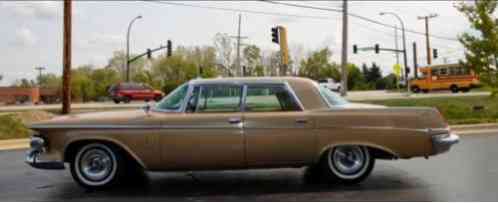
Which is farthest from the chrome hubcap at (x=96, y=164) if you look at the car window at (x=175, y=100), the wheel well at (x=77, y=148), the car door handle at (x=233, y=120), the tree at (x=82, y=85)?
the tree at (x=82, y=85)

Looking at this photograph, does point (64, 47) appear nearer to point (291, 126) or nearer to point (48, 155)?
point (48, 155)

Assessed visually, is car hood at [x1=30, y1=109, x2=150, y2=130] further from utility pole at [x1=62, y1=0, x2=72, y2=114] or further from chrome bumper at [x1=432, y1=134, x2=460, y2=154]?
utility pole at [x1=62, y1=0, x2=72, y2=114]

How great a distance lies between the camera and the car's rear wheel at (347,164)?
22.5 ft

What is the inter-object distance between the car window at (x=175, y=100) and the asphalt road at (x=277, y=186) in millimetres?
1077

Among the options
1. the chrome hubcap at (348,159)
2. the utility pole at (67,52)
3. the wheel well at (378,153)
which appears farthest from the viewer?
the utility pole at (67,52)

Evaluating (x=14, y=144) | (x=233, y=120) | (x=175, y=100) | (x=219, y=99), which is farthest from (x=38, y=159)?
(x=14, y=144)

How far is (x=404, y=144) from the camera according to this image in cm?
676

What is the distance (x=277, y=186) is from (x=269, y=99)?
1169mm

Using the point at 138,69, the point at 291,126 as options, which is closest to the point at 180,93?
the point at 291,126

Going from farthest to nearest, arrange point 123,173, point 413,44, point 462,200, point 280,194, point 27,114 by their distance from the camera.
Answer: point 413,44, point 27,114, point 123,173, point 280,194, point 462,200

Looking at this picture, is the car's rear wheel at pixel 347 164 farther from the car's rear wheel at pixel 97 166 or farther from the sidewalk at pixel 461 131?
the sidewalk at pixel 461 131

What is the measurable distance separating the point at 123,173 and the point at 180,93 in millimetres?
1301

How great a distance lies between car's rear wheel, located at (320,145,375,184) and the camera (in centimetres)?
687

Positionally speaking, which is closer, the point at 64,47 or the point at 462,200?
the point at 462,200
